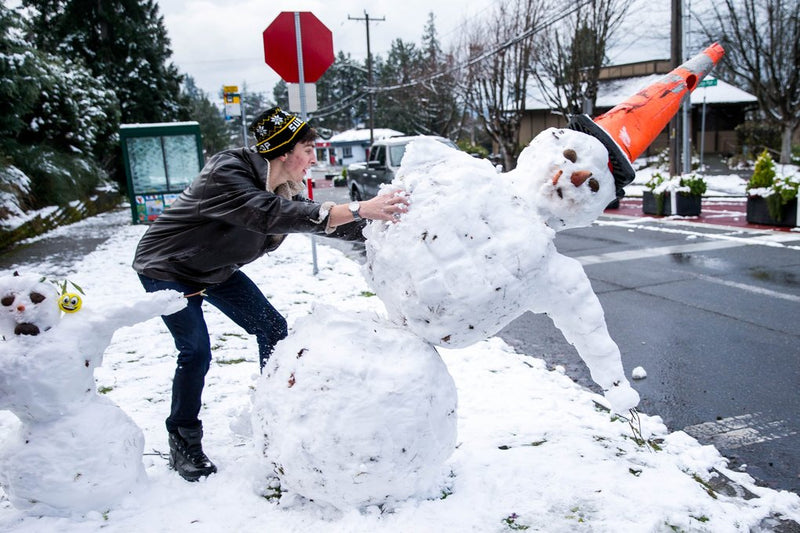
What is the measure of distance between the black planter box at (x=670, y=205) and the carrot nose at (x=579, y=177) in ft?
39.4

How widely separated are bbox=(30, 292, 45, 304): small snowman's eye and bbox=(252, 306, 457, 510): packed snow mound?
0.96m

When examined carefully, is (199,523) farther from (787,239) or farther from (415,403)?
(787,239)

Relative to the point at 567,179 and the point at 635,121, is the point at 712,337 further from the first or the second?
the point at 567,179

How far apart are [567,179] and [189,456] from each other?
2106mm

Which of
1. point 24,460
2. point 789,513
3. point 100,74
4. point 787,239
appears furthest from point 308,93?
point 100,74

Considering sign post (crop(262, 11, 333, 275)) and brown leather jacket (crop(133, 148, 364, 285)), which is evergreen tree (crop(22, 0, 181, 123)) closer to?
sign post (crop(262, 11, 333, 275))

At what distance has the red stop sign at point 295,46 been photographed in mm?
6785

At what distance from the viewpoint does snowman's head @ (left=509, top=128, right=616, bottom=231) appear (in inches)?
92.7

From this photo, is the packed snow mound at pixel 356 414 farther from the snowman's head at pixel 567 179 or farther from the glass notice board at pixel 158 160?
the glass notice board at pixel 158 160

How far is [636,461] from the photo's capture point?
284 centimetres

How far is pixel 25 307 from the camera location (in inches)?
92.4

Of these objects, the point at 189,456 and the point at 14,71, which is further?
the point at 14,71

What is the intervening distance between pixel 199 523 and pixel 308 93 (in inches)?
224

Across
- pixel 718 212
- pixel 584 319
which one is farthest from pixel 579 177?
pixel 718 212
